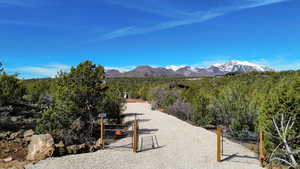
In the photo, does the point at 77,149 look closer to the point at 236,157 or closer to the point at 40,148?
the point at 40,148

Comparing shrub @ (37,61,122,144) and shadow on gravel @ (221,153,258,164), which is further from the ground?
shrub @ (37,61,122,144)

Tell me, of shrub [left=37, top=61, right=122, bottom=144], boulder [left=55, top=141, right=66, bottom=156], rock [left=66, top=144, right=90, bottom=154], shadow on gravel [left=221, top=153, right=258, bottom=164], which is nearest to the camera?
shadow on gravel [left=221, top=153, right=258, bottom=164]

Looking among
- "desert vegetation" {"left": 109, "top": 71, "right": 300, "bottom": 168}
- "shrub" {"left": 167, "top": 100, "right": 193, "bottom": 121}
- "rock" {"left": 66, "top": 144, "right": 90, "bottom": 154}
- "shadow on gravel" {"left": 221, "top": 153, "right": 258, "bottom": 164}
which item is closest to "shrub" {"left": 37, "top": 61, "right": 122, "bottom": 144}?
"rock" {"left": 66, "top": 144, "right": 90, "bottom": 154}

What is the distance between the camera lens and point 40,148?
317 inches

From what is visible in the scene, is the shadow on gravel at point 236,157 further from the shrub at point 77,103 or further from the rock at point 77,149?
the shrub at point 77,103

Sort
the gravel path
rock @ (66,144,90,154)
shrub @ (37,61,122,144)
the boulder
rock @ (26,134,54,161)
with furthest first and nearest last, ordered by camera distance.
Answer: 1. shrub @ (37,61,122,144)
2. rock @ (66,144,90,154)
3. the boulder
4. rock @ (26,134,54,161)
5. the gravel path

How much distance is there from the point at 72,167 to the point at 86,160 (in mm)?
694

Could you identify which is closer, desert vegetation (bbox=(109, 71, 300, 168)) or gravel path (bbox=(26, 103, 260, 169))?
gravel path (bbox=(26, 103, 260, 169))

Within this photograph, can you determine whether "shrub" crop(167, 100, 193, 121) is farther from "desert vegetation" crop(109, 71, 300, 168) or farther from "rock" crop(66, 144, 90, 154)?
"rock" crop(66, 144, 90, 154)

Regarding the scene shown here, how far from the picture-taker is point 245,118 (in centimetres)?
1275

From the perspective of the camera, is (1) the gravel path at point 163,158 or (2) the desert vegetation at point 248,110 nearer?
(1) the gravel path at point 163,158

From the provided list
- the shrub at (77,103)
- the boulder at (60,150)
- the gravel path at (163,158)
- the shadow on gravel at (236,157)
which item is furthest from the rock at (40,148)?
the shadow on gravel at (236,157)

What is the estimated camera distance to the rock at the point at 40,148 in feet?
25.9

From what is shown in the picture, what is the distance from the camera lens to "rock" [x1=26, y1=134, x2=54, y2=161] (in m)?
7.89
